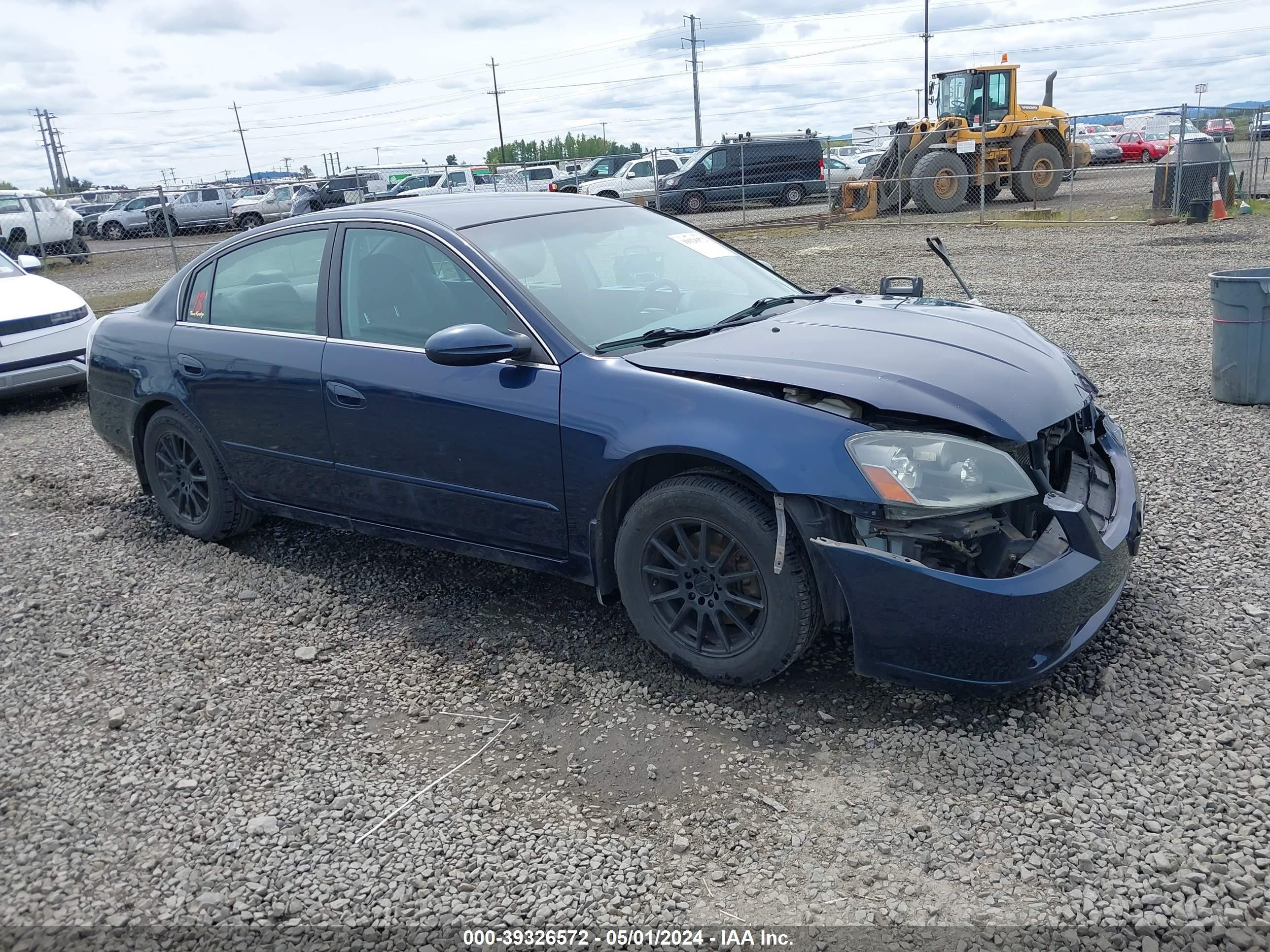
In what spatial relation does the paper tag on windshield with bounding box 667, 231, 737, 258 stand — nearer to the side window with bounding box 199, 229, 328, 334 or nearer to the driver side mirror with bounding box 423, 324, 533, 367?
the driver side mirror with bounding box 423, 324, 533, 367

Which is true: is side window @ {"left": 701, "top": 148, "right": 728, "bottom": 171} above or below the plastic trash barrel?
above

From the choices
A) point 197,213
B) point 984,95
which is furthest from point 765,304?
point 197,213

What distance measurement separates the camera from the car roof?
4145mm

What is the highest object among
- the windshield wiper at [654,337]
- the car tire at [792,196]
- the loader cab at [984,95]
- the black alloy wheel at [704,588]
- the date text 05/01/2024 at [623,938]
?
the loader cab at [984,95]

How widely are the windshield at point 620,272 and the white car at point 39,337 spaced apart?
18.6ft

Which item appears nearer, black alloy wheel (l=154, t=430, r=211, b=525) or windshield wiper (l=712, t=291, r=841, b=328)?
windshield wiper (l=712, t=291, r=841, b=328)

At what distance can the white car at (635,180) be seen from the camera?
26.4 metres

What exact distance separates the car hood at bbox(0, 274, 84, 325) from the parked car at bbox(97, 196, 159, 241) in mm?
27286

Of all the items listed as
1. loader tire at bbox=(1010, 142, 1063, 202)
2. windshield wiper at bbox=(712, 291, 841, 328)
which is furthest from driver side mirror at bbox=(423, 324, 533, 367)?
loader tire at bbox=(1010, 142, 1063, 202)

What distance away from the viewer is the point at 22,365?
27.4ft

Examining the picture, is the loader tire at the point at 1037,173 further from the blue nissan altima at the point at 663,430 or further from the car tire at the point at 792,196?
the blue nissan altima at the point at 663,430

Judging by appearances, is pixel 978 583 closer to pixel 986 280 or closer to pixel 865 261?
pixel 986 280

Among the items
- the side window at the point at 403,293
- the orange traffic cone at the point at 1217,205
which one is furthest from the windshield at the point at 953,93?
the side window at the point at 403,293

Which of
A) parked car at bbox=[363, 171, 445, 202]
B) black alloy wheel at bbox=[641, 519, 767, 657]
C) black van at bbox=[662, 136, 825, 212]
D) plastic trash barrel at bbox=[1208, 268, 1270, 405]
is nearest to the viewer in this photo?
black alloy wheel at bbox=[641, 519, 767, 657]
